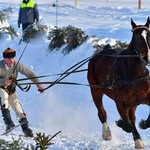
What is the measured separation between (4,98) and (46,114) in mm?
3343

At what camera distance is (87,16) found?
88.3 feet

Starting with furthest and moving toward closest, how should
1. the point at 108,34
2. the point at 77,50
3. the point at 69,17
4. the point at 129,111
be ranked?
the point at 69,17 → the point at 108,34 → the point at 77,50 → the point at 129,111

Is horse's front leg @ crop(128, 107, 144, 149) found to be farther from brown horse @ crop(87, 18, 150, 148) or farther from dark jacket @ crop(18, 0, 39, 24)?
dark jacket @ crop(18, 0, 39, 24)

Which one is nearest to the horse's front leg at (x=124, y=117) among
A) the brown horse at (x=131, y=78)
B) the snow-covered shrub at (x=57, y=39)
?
the brown horse at (x=131, y=78)

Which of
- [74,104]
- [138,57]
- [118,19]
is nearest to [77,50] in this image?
[74,104]

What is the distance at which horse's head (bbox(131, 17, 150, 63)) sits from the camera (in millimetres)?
7684

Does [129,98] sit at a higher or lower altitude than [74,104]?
higher

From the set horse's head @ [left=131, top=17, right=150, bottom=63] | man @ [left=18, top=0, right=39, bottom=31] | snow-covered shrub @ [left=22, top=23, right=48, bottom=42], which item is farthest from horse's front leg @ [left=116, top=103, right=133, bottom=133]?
man @ [left=18, top=0, right=39, bottom=31]

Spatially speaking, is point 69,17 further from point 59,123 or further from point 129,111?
point 129,111

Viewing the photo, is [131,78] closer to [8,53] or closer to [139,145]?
[139,145]

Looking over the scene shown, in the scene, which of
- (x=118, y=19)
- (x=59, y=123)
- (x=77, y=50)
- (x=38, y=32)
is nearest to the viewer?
(x=59, y=123)

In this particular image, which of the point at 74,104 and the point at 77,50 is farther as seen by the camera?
the point at 77,50

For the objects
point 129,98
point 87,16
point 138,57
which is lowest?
point 87,16

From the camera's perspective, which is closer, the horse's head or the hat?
the horse's head
